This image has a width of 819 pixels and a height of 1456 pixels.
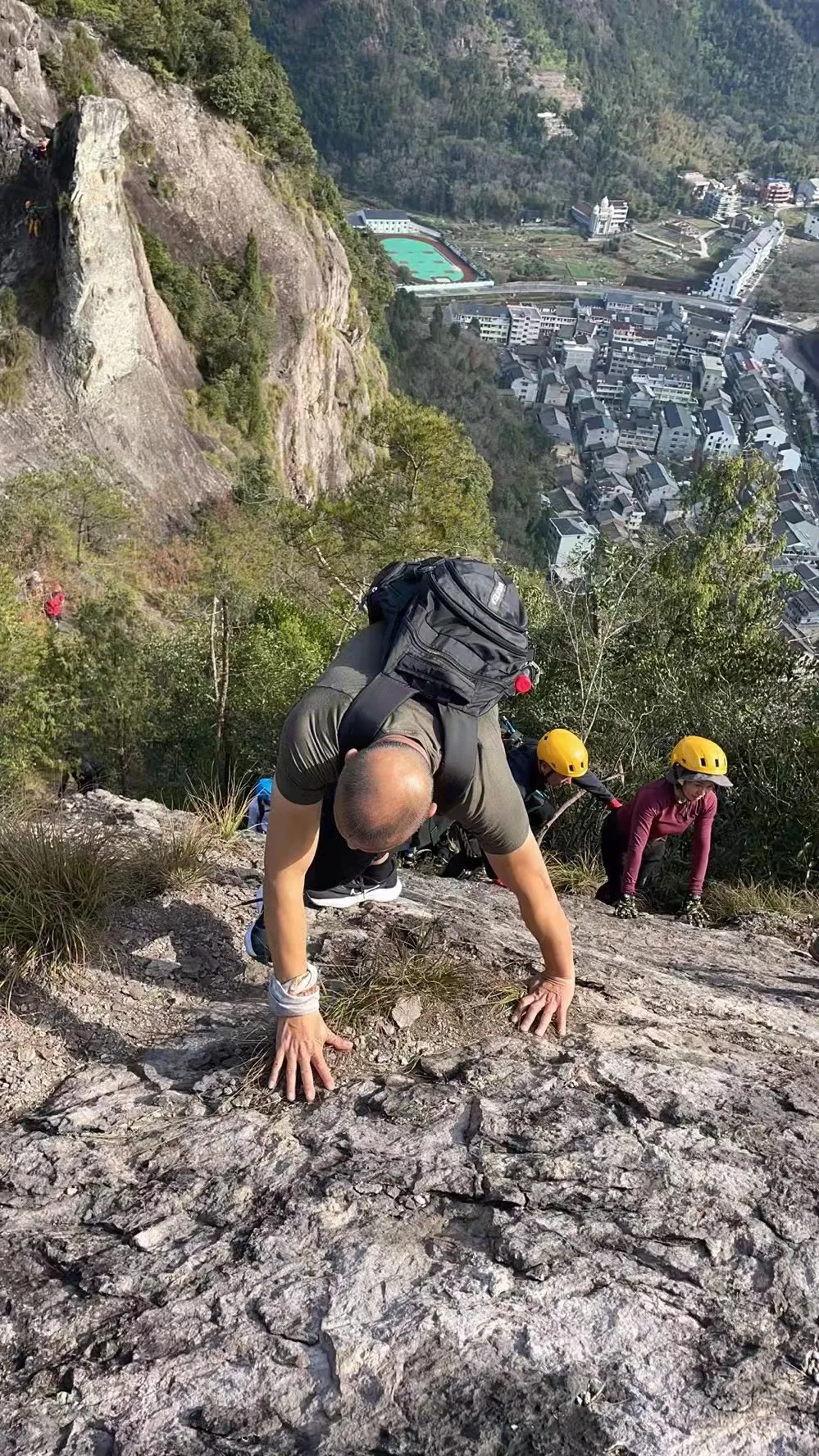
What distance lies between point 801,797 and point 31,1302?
656 cm

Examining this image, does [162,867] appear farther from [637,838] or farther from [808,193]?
[808,193]

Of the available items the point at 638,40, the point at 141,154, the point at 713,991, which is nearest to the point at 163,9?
the point at 141,154

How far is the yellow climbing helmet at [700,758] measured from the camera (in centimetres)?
539

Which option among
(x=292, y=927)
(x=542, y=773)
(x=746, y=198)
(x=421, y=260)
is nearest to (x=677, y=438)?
(x=421, y=260)

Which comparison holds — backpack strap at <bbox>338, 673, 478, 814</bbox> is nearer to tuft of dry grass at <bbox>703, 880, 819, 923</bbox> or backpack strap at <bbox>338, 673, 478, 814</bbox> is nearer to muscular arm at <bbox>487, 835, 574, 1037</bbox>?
muscular arm at <bbox>487, 835, 574, 1037</bbox>

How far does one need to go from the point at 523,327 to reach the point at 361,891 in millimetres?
113661

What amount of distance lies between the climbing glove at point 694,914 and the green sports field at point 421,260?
12092 centimetres

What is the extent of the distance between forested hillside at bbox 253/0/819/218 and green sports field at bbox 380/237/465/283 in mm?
16798

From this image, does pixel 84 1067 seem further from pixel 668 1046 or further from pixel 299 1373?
pixel 668 1046

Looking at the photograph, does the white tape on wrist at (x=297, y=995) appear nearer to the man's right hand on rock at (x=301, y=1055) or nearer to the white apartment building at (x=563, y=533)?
the man's right hand on rock at (x=301, y=1055)

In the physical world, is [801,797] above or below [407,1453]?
below

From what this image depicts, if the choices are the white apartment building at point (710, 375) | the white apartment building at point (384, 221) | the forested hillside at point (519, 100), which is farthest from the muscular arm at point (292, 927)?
the forested hillside at point (519, 100)

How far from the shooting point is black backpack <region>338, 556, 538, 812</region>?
2539 mm

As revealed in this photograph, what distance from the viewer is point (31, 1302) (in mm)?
2332
